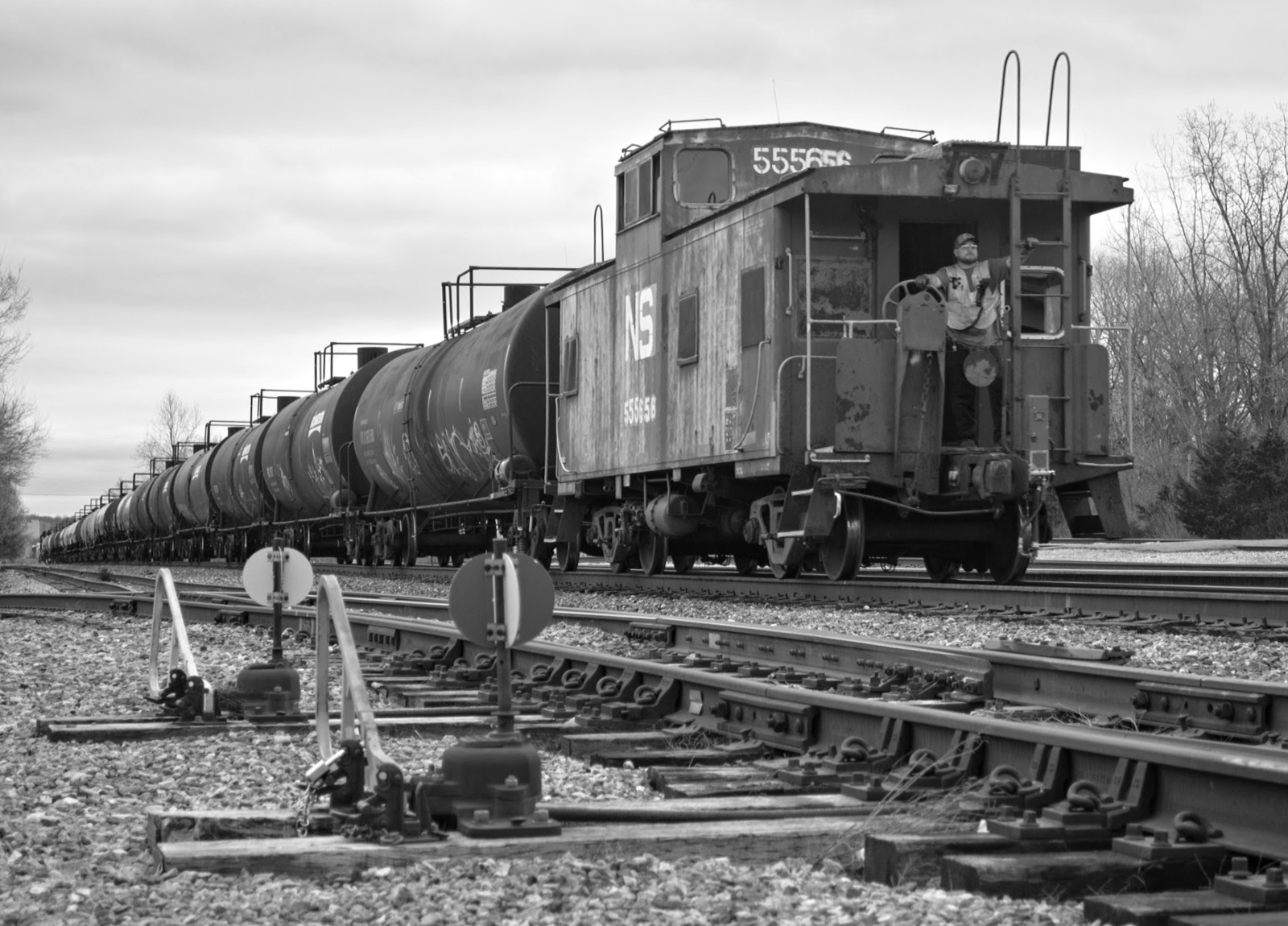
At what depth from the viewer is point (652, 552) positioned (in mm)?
15898

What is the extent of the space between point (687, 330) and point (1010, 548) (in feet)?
10.7

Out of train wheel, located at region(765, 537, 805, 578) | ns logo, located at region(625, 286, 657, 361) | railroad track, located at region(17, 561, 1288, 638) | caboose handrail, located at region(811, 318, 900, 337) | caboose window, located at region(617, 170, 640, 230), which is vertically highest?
caboose window, located at region(617, 170, 640, 230)

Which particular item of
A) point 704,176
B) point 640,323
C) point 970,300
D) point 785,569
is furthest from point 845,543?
point 704,176

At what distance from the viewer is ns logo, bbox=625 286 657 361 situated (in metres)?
14.8

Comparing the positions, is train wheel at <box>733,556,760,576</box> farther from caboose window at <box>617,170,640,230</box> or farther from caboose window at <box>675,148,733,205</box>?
caboose window at <box>675,148,733,205</box>

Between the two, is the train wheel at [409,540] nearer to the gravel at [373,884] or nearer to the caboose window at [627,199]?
the caboose window at [627,199]

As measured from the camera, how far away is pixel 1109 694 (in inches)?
234

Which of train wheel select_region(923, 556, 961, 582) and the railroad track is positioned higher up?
train wheel select_region(923, 556, 961, 582)

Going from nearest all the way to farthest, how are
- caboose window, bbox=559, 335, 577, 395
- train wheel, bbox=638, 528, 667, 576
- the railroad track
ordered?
the railroad track, train wheel, bbox=638, 528, 667, 576, caboose window, bbox=559, 335, 577, 395

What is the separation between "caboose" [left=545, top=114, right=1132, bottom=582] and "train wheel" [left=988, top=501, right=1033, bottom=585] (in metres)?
0.02

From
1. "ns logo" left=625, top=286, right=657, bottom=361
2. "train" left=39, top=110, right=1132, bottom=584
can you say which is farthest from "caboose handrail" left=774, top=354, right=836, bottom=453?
"ns logo" left=625, top=286, right=657, bottom=361

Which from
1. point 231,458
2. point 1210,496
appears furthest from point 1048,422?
point 231,458

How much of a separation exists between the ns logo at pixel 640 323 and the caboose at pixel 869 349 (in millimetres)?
452

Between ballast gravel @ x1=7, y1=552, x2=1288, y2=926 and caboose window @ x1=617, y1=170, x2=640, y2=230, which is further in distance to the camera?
caboose window @ x1=617, y1=170, x2=640, y2=230
